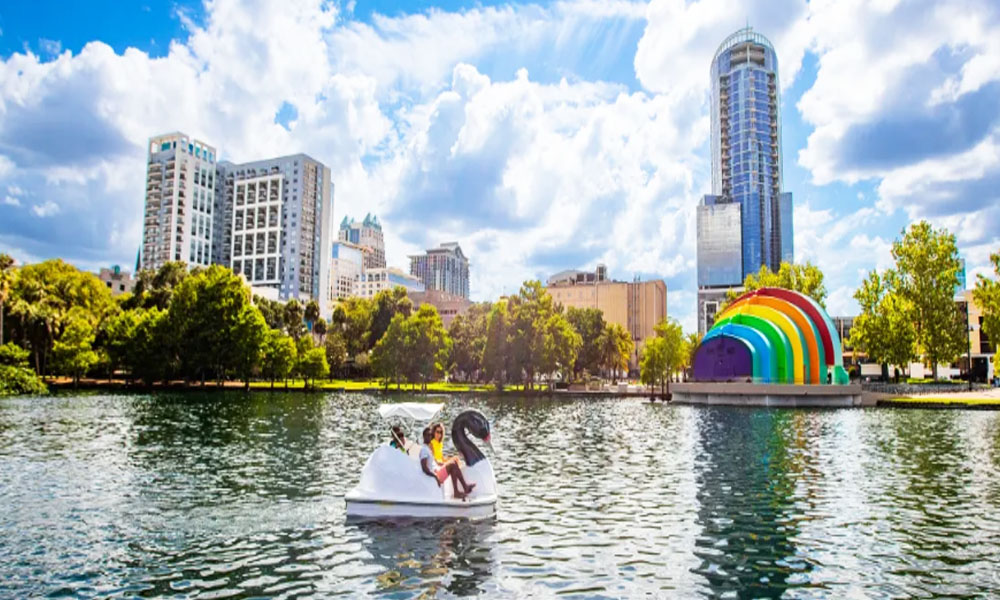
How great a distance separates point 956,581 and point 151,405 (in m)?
68.1

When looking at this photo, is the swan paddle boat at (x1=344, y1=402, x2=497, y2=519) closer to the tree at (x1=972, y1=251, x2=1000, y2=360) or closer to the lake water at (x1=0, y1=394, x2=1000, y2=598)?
the lake water at (x1=0, y1=394, x2=1000, y2=598)

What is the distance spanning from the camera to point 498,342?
10525cm

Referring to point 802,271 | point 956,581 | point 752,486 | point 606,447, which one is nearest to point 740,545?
point 956,581

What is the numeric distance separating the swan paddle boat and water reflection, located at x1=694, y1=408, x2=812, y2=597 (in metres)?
5.99

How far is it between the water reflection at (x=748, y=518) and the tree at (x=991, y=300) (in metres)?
60.5

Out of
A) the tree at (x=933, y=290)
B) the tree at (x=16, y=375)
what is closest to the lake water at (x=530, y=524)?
the tree at (x=16, y=375)

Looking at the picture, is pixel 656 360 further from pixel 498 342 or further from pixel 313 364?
pixel 313 364

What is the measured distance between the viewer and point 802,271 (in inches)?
4345

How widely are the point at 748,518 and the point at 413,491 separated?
9436 millimetres

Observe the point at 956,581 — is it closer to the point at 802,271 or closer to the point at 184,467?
the point at 184,467

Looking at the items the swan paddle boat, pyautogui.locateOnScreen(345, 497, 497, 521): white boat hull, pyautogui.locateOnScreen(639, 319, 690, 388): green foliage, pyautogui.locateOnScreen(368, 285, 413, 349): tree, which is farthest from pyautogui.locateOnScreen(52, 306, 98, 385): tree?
pyautogui.locateOnScreen(345, 497, 497, 521): white boat hull

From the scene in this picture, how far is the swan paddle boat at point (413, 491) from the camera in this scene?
1891 centimetres

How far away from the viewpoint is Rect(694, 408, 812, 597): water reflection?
14.2 meters

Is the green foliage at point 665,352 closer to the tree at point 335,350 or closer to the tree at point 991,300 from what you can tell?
the tree at point 991,300
